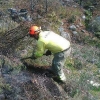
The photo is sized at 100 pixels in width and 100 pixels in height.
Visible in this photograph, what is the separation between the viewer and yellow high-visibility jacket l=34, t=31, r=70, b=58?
317 inches

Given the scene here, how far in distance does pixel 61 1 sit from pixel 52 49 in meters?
5.91

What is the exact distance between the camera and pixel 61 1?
13.9m

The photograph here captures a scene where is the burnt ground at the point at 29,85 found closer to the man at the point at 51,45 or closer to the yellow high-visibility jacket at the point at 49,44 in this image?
the man at the point at 51,45

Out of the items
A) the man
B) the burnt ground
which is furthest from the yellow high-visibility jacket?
the burnt ground

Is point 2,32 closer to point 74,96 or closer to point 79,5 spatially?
point 74,96

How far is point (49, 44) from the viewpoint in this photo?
820 centimetres

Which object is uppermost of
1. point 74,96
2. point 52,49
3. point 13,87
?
point 52,49

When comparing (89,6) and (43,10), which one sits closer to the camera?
(43,10)

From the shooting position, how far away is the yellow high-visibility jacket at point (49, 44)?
8.06 meters

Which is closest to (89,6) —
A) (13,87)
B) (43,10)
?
(43,10)

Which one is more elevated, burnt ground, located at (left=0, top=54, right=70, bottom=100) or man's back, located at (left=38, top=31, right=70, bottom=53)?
man's back, located at (left=38, top=31, right=70, bottom=53)

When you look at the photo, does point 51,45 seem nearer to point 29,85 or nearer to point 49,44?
point 49,44

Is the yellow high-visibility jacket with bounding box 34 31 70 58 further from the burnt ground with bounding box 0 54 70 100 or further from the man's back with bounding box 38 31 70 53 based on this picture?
the burnt ground with bounding box 0 54 70 100

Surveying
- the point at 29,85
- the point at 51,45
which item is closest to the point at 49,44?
the point at 51,45
